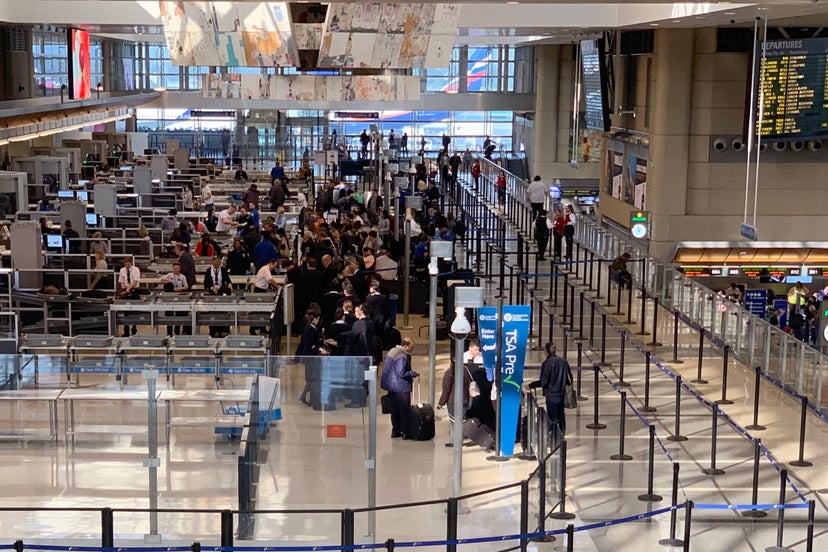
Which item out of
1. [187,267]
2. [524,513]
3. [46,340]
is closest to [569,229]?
[187,267]

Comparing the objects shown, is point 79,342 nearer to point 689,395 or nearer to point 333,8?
point 333,8

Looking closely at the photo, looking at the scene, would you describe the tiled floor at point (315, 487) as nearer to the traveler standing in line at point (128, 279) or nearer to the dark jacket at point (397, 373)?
the dark jacket at point (397, 373)

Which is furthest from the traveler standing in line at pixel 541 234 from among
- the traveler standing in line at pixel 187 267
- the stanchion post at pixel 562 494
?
the stanchion post at pixel 562 494

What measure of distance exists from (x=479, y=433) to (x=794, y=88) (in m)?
12.9

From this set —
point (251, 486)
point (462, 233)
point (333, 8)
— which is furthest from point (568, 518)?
point (462, 233)

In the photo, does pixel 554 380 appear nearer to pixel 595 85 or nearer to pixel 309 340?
pixel 309 340

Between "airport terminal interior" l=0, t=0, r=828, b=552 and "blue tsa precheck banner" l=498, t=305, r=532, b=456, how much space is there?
0.11 feet

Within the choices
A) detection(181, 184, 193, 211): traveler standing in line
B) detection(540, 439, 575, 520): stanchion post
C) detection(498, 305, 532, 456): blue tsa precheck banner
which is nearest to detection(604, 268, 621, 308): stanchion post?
detection(498, 305, 532, 456): blue tsa precheck banner

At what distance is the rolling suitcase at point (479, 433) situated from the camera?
13609 millimetres

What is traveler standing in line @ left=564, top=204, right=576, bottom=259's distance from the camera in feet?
88.6

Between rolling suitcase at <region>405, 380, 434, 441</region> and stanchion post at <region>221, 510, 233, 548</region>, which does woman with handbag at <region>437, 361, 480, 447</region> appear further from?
stanchion post at <region>221, 510, 233, 548</region>

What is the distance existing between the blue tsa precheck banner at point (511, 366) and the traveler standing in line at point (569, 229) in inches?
522

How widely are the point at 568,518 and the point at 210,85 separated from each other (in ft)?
38.6

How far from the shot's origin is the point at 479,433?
13.7m
